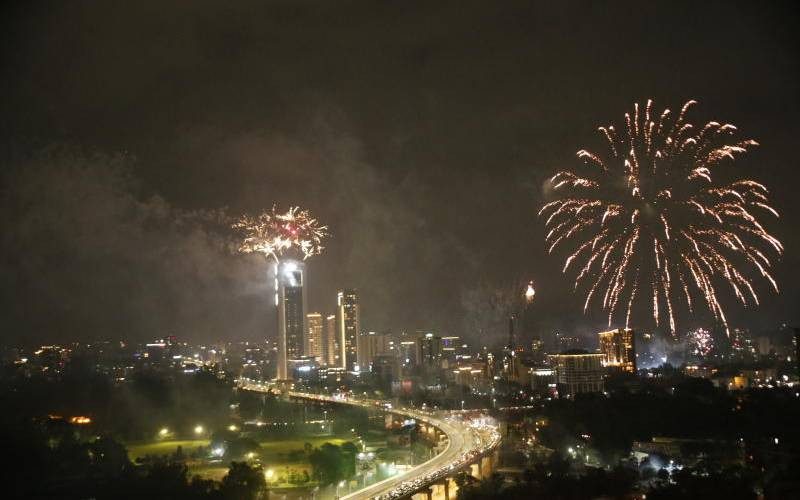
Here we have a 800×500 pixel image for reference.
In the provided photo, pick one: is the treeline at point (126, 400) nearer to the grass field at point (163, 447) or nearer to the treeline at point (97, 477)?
the grass field at point (163, 447)

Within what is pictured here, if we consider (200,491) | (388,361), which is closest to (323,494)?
(200,491)

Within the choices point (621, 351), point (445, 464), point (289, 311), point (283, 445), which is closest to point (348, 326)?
point (289, 311)

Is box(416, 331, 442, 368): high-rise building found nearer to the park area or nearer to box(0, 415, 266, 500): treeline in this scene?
the park area

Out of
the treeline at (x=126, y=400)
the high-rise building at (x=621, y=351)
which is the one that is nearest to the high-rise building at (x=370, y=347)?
the high-rise building at (x=621, y=351)

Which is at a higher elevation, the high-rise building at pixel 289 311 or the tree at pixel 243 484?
the high-rise building at pixel 289 311

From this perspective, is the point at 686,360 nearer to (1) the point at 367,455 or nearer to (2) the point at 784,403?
(2) the point at 784,403

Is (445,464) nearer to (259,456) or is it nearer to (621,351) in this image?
(259,456)
